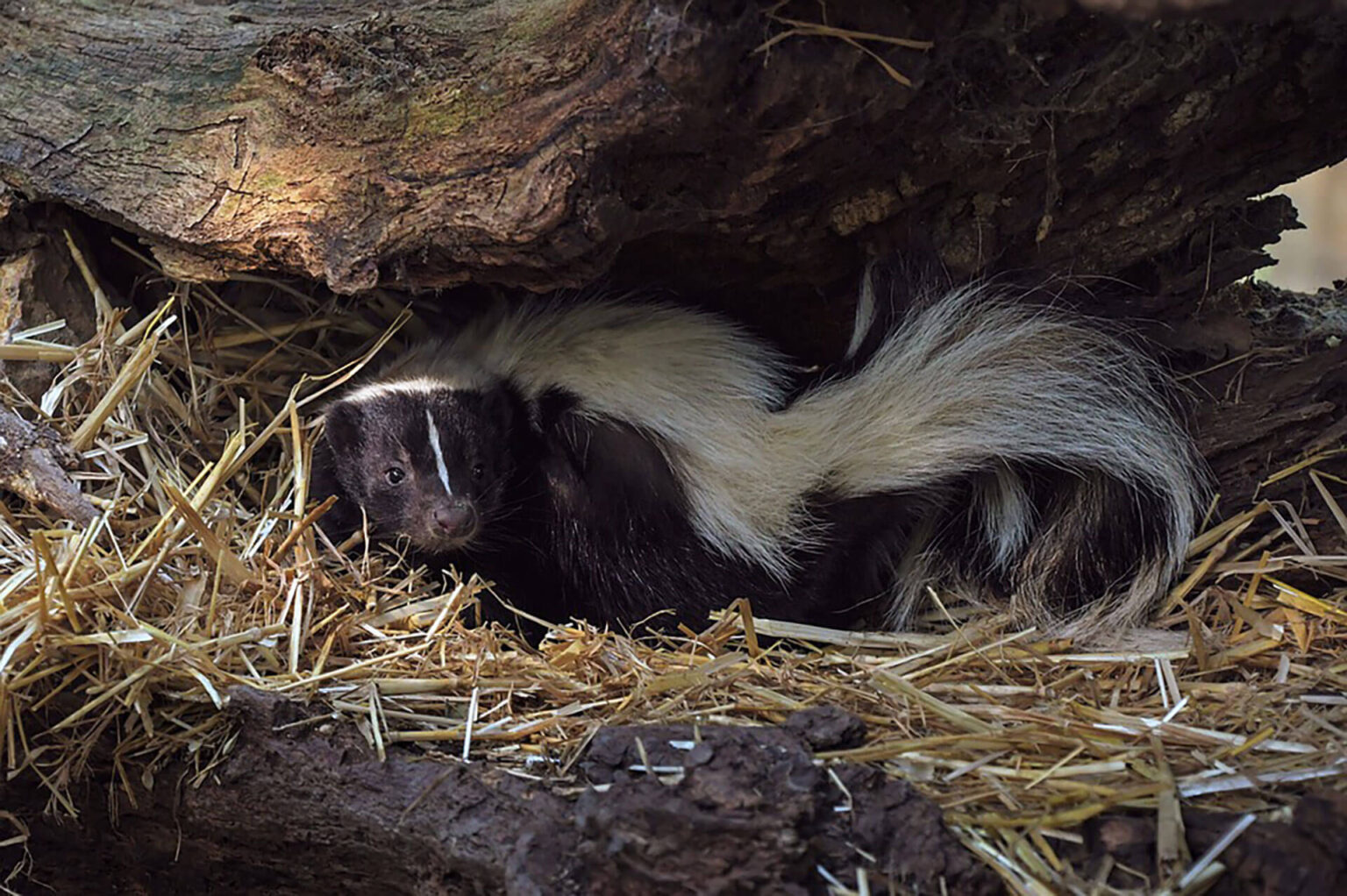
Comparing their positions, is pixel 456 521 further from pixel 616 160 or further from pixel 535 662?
pixel 616 160

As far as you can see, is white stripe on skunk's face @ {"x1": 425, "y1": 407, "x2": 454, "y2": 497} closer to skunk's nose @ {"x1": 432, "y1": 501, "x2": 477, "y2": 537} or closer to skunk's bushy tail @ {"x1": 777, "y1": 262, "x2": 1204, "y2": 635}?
skunk's nose @ {"x1": 432, "y1": 501, "x2": 477, "y2": 537}

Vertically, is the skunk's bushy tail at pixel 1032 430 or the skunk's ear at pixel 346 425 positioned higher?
the skunk's bushy tail at pixel 1032 430

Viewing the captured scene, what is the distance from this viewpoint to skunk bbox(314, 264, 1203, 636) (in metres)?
3.02

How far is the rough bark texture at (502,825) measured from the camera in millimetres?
1914

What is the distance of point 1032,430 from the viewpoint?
3018mm

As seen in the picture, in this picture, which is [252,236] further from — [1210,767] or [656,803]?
[1210,767]

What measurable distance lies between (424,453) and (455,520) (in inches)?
8.7

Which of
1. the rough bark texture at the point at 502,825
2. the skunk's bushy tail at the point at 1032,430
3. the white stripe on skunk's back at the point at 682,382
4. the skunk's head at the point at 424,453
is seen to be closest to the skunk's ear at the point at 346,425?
the skunk's head at the point at 424,453

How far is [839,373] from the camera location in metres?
3.15

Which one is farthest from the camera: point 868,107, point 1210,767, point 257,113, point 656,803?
point 257,113

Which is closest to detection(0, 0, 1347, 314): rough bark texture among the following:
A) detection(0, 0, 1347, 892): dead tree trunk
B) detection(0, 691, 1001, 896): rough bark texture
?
detection(0, 0, 1347, 892): dead tree trunk

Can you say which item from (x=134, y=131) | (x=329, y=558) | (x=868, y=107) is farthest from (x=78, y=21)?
(x=868, y=107)

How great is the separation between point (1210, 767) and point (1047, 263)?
54.2 inches

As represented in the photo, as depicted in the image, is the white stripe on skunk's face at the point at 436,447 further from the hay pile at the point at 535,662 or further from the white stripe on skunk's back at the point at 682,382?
the hay pile at the point at 535,662
